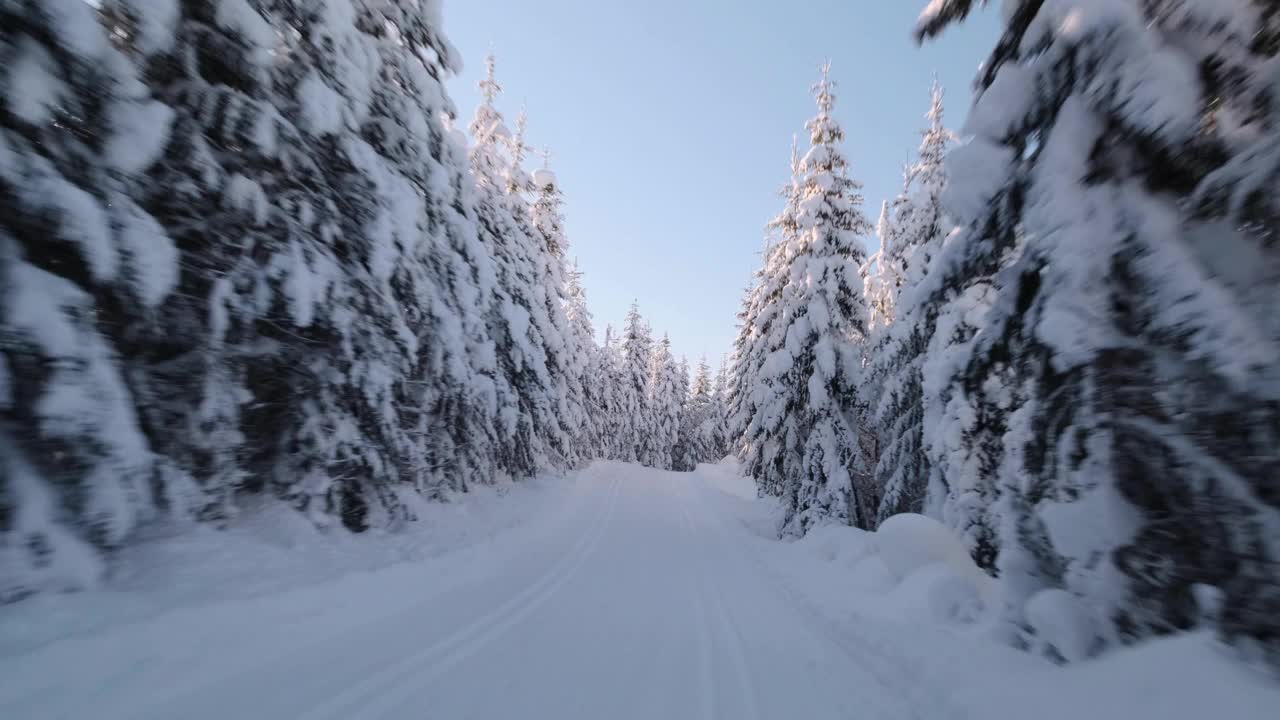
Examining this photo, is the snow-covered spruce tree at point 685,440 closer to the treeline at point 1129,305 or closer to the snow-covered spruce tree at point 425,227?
the snow-covered spruce tree at point 425,227

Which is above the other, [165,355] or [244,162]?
[244,162]

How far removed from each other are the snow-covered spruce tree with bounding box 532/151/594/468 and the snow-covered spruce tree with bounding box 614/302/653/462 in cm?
1547

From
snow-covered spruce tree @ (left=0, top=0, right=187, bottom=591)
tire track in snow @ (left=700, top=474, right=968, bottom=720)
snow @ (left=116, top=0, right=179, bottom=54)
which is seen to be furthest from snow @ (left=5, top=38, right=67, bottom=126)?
tire track in snow @ (left=700, top=474, right=968, bottom=720)

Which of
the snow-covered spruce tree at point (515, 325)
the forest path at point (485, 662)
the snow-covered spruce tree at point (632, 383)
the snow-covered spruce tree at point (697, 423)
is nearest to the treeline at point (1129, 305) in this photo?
the forest path at point (485, 662)

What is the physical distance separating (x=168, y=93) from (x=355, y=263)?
2360 millimetres

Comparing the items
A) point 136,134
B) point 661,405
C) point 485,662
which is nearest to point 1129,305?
point 485,662

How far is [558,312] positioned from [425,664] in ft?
50.0

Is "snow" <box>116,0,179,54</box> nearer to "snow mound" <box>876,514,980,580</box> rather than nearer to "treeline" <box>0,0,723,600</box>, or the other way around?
"treeline" <box>0,0,723,600</box>

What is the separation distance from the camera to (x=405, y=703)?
11.6ft

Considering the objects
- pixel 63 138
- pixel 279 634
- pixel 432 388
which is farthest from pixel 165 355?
pixel 432 388

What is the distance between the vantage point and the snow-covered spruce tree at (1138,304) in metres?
2.89

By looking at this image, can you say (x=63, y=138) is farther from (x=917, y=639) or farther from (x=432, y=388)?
(x=917, y=639)

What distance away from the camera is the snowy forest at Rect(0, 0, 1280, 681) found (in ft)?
9.97

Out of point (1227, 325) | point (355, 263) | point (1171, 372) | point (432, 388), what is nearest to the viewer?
point (1227, 325)
